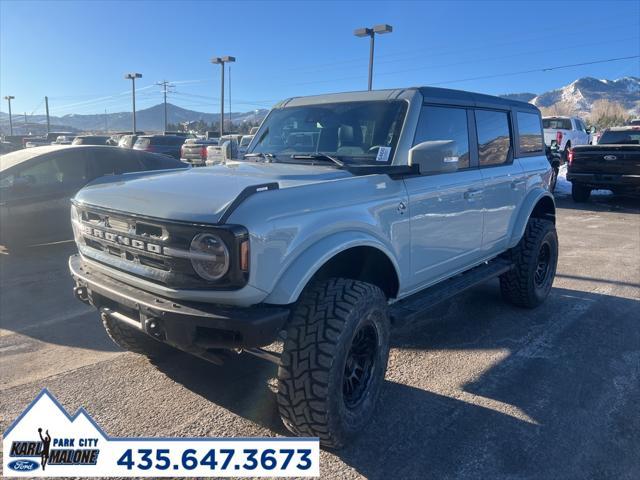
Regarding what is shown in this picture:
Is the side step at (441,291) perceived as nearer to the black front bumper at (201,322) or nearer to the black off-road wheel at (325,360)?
the black off-road wheel at (325,360)

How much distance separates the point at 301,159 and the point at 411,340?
1.89m

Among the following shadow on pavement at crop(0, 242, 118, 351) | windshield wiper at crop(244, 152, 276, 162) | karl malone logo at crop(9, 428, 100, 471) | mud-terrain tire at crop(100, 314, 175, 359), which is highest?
windshield wiper at crop(244, 152, 276, 162)

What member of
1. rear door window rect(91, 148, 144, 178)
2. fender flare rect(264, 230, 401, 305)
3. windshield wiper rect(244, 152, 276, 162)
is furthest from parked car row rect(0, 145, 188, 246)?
fender flare rect(264, 230, 401, 305)

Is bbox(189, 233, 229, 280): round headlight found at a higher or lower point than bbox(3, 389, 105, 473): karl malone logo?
higher

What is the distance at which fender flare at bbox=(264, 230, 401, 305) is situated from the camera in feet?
8.65

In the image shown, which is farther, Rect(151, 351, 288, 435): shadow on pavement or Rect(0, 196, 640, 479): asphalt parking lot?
Rect(151, 351, 288, 435): shadow on pavement

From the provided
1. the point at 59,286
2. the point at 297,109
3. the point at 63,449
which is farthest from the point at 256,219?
the point at 59,286

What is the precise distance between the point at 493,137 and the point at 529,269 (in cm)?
139

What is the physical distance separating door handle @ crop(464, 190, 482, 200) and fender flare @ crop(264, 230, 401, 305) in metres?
1.46

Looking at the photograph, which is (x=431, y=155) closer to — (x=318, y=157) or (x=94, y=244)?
(x=318, y=157)

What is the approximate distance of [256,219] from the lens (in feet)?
8.32

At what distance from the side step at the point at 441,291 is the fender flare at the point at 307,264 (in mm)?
678

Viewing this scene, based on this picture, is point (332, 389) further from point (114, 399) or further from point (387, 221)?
point (114, 399)
